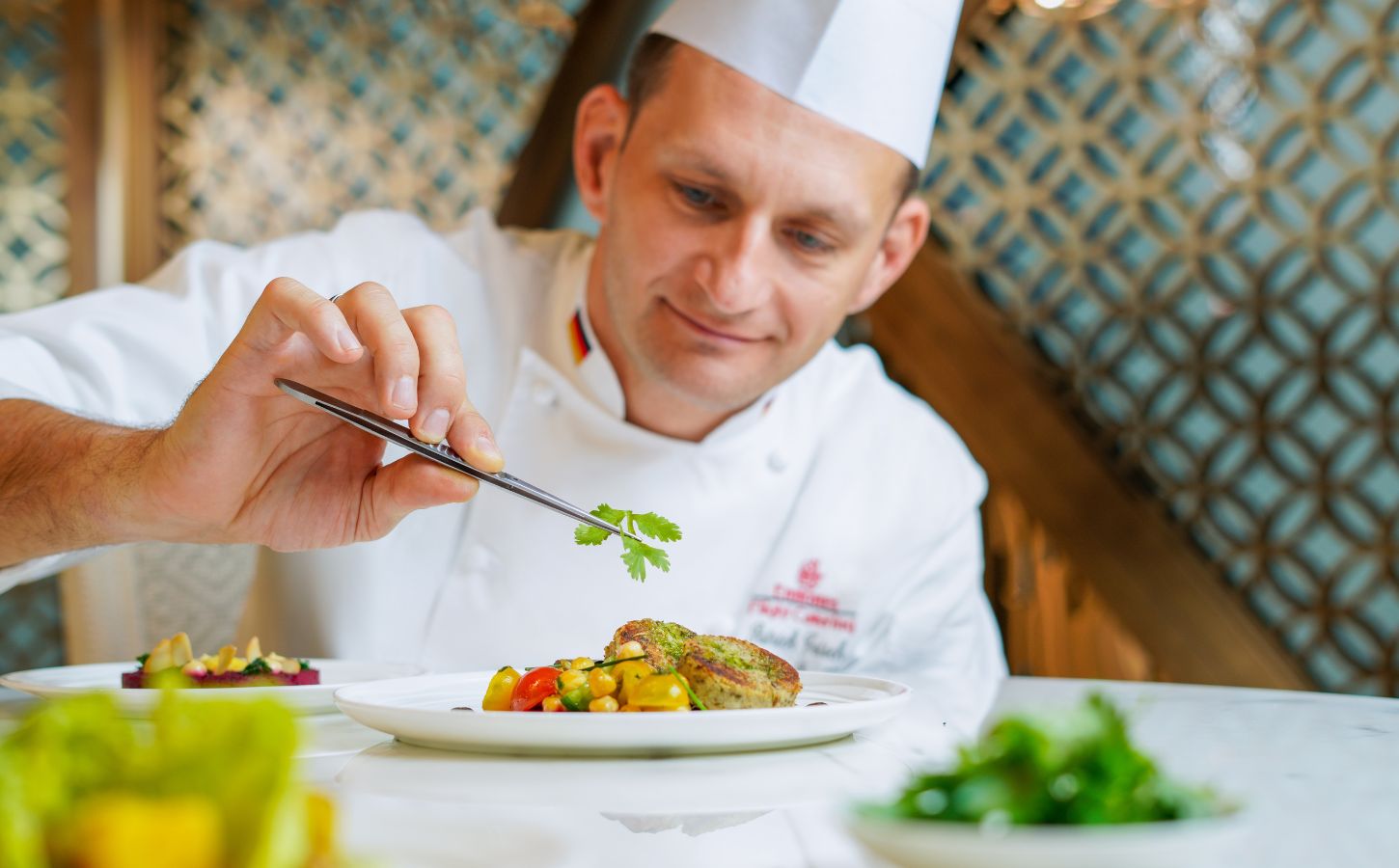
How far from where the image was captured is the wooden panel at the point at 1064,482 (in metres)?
2.96

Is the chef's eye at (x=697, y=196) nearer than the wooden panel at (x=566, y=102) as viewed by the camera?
Yes

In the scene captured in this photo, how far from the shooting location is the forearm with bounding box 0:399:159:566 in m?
1.22

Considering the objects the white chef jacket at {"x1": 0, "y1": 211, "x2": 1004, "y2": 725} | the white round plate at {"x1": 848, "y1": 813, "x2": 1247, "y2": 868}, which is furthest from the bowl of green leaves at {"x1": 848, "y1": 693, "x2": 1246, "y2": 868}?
the white chef jacket at {"x1": 0, "y1": 211, "x2": 1004, "y2": 725}

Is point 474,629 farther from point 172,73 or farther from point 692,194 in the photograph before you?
point 172,73

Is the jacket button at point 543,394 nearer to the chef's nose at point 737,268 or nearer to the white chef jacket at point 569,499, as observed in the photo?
the white chef jacket at point 569,499

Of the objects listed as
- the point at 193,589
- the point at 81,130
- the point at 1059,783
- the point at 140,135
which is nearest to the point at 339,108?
the point at 140,135

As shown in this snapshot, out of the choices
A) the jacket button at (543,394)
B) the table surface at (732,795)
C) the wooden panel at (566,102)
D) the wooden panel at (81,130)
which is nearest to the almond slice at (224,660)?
the table surface at (732,795)

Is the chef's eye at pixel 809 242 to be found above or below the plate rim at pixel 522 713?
above

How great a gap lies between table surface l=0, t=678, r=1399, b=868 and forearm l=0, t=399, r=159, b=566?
192 millimetres

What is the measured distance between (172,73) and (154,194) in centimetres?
50

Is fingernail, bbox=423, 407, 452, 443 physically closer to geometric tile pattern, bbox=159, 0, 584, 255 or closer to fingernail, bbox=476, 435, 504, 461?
fingernail, bbox=476, 435, 504, 461

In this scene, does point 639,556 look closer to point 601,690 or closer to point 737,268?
point 601,690

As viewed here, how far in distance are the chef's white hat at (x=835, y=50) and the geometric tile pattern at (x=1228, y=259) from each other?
1.39m

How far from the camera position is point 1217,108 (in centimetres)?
294
